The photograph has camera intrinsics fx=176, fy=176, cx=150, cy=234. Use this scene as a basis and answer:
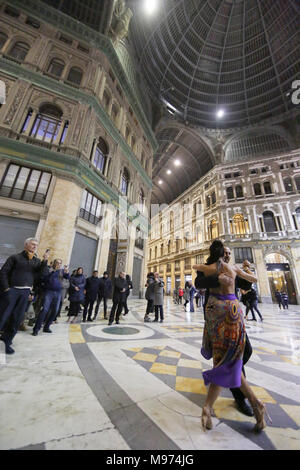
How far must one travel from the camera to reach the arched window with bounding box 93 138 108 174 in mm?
12766

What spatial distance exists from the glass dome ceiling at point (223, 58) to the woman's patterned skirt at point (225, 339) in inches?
1052

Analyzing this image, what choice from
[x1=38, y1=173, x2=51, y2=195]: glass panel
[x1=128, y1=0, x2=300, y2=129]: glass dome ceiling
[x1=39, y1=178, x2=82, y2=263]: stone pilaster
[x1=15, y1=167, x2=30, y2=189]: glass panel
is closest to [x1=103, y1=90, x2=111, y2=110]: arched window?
[x1=38, y1=173, x2=51, y2=195]: glass panel

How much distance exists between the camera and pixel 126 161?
15.6 m

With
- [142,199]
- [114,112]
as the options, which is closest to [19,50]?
[114,112]

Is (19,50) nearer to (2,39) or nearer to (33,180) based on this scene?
(2,39)

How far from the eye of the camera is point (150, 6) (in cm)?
1805

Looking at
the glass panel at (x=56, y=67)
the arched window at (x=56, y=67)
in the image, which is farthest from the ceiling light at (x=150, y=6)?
the glass panel at (x=56, y=67)

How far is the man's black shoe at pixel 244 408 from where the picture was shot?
151cm

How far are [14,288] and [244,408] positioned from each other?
3436mm

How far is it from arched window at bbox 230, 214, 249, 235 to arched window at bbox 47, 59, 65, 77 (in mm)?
22497

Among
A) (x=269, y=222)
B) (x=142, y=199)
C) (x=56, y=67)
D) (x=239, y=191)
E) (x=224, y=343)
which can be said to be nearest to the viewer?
(x=224, y=343)

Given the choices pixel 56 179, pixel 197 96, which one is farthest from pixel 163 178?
pixel 56 179

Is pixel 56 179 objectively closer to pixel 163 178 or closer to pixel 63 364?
pixel 63 364

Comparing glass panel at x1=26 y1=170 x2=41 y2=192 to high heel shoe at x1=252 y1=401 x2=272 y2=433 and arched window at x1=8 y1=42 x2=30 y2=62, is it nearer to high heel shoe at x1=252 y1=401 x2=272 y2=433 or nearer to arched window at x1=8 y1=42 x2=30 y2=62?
arched window at x1=8 y1=42 x2=30 y2=62
